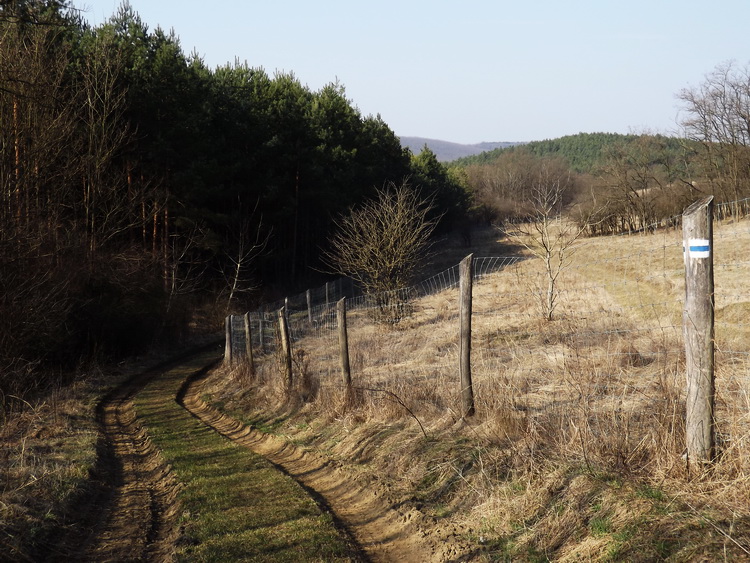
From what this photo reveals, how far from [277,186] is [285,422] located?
2621cm

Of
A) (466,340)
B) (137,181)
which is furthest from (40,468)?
(137,181)

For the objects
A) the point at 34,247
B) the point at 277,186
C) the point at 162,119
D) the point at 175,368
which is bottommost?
the point at 175,368

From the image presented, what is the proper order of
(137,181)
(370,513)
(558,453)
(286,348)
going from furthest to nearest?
(137,181), (286,348), (370,513), (558,453)

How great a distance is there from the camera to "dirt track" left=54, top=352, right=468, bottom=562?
559 cm

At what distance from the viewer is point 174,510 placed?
6.84 metres

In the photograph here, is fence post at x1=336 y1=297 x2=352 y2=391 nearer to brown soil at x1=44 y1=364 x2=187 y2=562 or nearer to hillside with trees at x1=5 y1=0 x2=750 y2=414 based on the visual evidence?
brown soil at x1=44 y1=364 x2=187 y2=562

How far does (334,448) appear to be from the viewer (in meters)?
8.47

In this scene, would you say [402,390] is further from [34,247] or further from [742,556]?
[34,247]

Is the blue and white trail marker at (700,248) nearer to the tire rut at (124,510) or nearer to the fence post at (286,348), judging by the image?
the tire rut at (124,510)

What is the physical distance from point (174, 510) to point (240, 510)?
0.81m

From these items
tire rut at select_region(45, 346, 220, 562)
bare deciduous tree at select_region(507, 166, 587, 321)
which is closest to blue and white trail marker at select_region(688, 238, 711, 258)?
tire rut at select_region(45, 346, 220, 562)

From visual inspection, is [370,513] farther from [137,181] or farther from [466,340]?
[137,181]

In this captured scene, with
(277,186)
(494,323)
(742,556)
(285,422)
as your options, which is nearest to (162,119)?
(277,186)

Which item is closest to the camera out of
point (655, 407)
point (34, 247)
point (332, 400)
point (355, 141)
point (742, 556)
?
point (742, 556)
